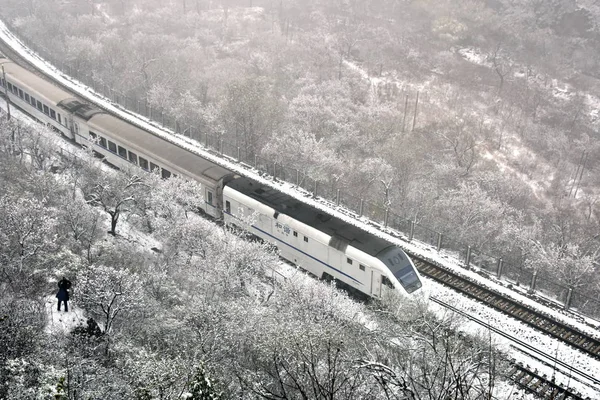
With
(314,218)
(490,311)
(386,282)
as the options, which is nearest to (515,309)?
(490,311)

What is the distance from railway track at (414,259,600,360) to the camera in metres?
32.6

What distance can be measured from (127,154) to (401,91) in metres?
45.7

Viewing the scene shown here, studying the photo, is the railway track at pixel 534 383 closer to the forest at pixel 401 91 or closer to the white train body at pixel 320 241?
the white train body at pixel 320 241

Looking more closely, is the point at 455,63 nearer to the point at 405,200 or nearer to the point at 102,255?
the point at 405,200

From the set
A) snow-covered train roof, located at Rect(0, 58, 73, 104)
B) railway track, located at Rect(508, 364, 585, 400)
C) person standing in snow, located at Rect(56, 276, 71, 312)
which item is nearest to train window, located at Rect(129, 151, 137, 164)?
snow-covered train roof, located at Rect(0, 58, 73, 104)

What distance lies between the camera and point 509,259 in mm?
43906

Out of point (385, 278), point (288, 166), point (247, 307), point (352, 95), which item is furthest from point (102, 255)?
point (352, 95)

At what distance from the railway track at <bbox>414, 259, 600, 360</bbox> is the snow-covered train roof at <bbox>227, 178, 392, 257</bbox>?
690 cm

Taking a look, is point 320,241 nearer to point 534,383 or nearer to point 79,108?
point 534,383

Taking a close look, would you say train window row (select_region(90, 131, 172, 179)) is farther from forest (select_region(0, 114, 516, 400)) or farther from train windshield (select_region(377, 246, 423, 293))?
train windshield (select_region(377, 246, 423, 293))

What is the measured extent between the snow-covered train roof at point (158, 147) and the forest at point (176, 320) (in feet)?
8.28

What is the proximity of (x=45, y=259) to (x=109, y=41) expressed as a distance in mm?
63621

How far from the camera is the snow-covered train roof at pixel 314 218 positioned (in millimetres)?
33406

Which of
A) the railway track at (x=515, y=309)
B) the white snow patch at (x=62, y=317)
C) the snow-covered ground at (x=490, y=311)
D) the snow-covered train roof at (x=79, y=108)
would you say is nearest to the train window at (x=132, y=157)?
the snow-covered train roof at (x=79, y=108)
